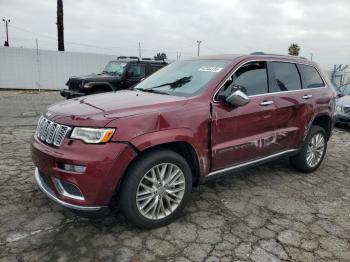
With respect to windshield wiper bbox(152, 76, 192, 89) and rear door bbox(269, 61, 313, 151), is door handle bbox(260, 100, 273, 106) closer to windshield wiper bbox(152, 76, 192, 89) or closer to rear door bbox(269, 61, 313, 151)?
rear door bbox(269, 61, 313, 151)

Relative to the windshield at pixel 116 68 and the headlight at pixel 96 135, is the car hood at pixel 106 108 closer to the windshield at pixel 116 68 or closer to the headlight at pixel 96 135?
the headlight at pixel 96 135

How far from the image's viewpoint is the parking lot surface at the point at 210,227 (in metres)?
3.02

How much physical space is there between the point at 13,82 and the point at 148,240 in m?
17.9

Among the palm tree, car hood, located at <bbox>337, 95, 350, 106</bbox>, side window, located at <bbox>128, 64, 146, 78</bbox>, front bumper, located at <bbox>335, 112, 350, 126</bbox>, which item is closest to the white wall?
the palm tree

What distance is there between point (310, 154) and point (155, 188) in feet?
9.86

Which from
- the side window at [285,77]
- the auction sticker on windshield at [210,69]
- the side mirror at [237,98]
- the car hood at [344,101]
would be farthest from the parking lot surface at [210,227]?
the car hood at [344,101]

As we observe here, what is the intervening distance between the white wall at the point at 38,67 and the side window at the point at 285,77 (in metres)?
16.9

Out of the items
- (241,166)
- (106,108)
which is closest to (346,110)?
(241,166)

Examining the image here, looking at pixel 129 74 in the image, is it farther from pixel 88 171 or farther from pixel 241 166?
pixel 88 171

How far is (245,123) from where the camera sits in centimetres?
396

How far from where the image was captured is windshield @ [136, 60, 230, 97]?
12.7ft

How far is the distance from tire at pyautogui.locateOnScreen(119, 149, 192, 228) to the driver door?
0.51 metres

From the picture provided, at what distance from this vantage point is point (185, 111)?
11.2 feet

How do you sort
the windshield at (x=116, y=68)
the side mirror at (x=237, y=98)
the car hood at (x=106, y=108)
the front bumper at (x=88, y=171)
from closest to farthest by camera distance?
the front bumper at (x=88, y=171), the car hood at (x=106, y=108), the side mirror at (x=237, y=98), the windshield at (x=116, y=68)
